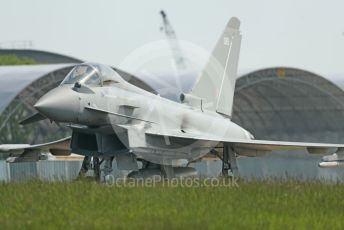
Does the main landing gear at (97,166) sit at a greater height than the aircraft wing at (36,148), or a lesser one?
lesser

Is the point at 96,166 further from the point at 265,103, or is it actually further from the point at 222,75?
the point at 265,103

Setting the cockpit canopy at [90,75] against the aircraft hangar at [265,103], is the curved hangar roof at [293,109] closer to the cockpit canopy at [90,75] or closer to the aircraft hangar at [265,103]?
the aircraft hangar at [265,103]

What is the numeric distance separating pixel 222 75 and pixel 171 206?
1199 cm

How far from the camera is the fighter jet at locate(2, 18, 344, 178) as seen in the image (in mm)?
20375

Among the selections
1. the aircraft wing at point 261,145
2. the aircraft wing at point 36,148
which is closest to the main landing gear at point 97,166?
the aircraft wing at point 261,145

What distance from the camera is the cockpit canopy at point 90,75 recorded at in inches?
812

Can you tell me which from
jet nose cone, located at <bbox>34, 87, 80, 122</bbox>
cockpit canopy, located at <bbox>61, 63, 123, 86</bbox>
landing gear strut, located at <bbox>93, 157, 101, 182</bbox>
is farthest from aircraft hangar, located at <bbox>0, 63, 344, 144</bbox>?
jet nose cone, located at <bbox>34, 87, 80, 122</bbox>

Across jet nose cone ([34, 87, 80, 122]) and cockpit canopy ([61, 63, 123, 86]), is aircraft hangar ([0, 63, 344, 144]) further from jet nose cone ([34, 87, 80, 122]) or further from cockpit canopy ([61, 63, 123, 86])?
jet nose cone ([34, 87, 80, 122])

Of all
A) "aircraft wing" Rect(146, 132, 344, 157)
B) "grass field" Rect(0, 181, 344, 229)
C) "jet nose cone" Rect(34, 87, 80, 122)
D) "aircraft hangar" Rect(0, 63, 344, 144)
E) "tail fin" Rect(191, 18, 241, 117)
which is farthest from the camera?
"aircraft hangar" Rect(0, 63, 344, 144)

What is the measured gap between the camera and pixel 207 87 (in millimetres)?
25359

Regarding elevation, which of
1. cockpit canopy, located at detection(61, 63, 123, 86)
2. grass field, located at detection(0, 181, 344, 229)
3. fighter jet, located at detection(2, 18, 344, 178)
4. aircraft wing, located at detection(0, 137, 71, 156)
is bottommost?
grass field, located at detection(0, 181, 344, 229)

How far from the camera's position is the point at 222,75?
25.9 metres

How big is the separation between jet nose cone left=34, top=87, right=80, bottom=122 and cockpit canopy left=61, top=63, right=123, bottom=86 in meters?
0.41

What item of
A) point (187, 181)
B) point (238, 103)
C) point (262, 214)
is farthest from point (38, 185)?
point (238, 103)
